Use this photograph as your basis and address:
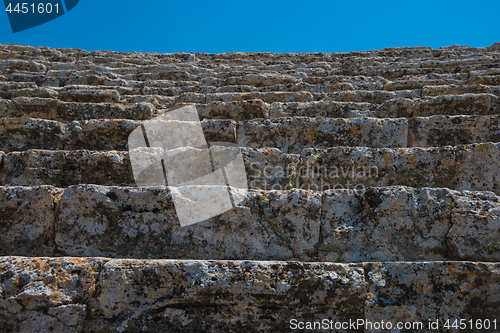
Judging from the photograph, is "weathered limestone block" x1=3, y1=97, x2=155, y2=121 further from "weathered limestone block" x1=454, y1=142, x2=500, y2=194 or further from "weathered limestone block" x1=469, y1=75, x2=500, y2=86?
"weathered limestone block" x1=469, y1=75, x2=500, y2=86

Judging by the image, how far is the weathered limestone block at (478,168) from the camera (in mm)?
2740

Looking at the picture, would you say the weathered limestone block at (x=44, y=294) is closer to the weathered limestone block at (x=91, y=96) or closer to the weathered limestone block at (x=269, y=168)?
the weathered limestone block at (x=269, y=168)

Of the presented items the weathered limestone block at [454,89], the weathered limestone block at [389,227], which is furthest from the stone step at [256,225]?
the weathered limestone block at [454,89]

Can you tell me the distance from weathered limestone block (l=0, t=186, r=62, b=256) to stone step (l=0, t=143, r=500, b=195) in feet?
1.45

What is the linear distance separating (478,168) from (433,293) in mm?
1258

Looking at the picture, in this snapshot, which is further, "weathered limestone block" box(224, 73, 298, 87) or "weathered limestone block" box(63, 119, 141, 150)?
"weathered limestone block" box(224, 73, 298, 87)

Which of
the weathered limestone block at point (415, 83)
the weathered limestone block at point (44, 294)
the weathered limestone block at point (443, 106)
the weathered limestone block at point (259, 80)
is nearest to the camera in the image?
the weathered limestone block at point (44, 294)

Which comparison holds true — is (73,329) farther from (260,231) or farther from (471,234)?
(471,234)

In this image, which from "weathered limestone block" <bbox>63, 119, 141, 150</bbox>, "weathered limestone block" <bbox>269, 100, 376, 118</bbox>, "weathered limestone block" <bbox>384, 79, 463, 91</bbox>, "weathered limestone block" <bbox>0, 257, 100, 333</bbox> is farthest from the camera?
"weathered limestone block" <bbox>384, 79, 463, 91</bbox>

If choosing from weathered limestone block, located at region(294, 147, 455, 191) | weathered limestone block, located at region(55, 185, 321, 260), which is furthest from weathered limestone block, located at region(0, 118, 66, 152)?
weathered limestone block, located at region(294, 147, 455, 191)

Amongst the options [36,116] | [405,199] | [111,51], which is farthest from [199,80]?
[405,199]

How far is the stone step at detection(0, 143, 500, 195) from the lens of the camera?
9.15 ft

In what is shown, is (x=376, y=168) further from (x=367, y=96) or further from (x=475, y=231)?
(x=367, y=96)

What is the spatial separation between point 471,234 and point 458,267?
1.24 ft
